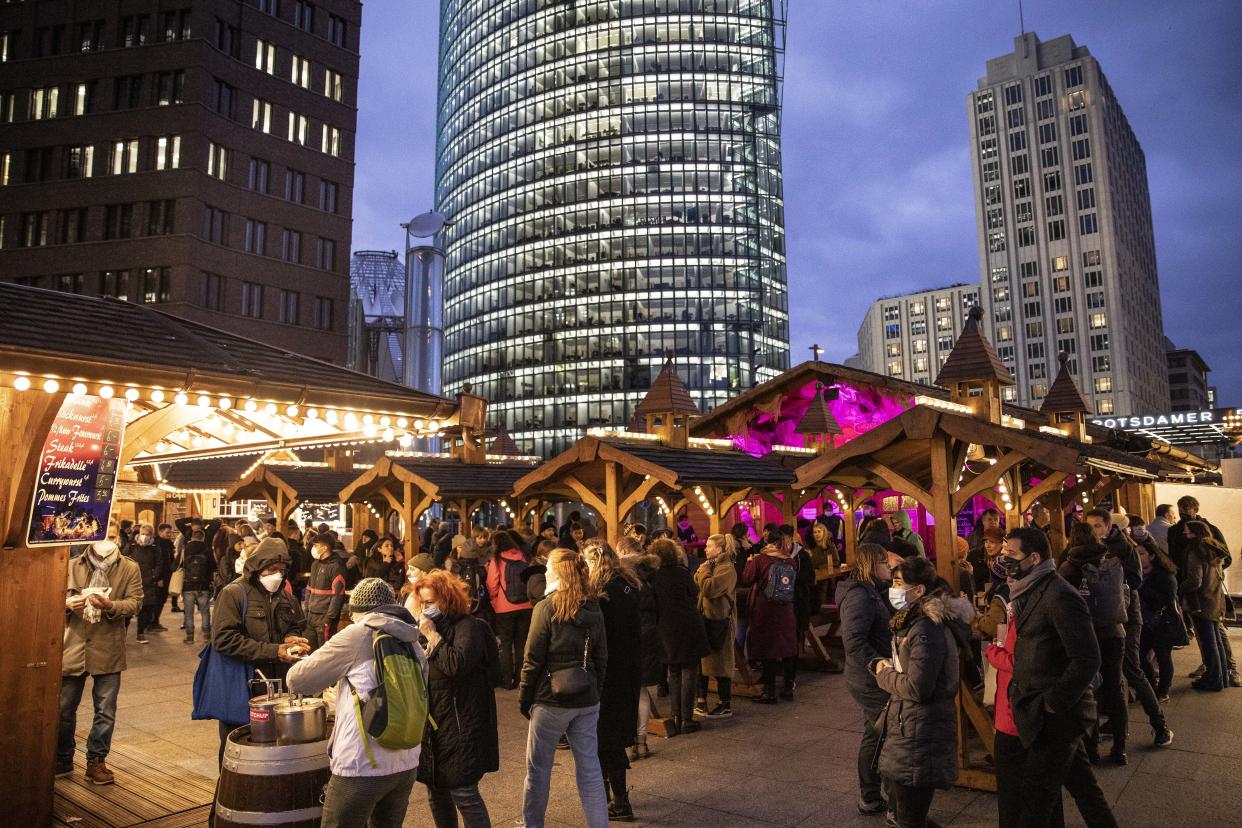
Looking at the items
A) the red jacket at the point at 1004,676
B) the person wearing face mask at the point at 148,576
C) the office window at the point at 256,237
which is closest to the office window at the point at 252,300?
the office window at the point at 256,237

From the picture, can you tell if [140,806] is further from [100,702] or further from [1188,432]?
[1188,432]

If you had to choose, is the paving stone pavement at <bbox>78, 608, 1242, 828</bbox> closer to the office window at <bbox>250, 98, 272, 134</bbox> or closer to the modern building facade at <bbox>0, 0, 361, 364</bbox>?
the modern building facade at <bbox>0, 0, 361, 364</bbox>

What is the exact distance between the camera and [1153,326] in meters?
112

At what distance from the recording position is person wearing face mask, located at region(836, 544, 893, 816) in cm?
510

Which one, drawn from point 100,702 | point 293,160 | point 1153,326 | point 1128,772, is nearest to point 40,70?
point 293,160

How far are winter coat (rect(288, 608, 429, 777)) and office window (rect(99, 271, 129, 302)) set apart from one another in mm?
37557

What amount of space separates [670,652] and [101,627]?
4.56 metres

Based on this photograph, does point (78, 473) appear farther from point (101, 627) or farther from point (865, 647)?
point (865, 647)

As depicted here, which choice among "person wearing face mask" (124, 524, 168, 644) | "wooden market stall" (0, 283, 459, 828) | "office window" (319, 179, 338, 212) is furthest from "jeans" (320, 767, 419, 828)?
"office window" (319, 179, 338, 212)

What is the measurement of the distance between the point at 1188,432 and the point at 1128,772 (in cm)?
3837

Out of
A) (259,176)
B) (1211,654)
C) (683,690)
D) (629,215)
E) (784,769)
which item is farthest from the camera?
(629,215)

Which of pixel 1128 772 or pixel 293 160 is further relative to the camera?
pixel 293 160

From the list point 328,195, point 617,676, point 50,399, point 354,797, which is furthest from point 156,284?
point 354,797

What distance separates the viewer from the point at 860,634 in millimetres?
5094
